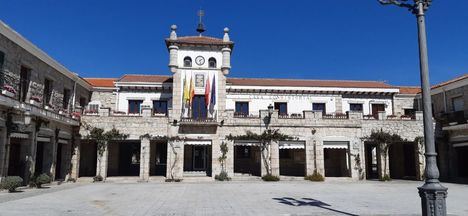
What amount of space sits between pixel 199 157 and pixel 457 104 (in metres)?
18.8

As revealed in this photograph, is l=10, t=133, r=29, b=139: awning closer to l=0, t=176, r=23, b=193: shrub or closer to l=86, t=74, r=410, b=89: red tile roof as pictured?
l=0, t=176, r=23, b=193: shrub

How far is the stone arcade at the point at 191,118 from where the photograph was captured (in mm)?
18156

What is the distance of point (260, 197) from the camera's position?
1396 cm

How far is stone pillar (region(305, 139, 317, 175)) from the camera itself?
23672 mm

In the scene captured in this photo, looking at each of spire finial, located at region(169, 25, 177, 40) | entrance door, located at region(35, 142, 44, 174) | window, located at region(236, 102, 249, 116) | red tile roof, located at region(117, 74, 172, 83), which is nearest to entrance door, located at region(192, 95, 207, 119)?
window, located at region(236, 102, 249, 116)

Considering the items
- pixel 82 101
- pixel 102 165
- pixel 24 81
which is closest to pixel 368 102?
pixel 102 165

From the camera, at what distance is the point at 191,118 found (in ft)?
77.2

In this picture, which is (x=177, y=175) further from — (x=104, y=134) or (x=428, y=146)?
(x=428, y=146)

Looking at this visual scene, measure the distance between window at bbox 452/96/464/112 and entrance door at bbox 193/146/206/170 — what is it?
716 inches

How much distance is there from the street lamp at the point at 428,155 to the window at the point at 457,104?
2026cm

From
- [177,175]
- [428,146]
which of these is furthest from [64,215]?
[177,175]

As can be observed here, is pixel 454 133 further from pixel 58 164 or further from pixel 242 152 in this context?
pixel 58 164

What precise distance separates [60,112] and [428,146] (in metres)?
19.2

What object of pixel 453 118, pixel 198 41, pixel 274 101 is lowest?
pixel 453 118
